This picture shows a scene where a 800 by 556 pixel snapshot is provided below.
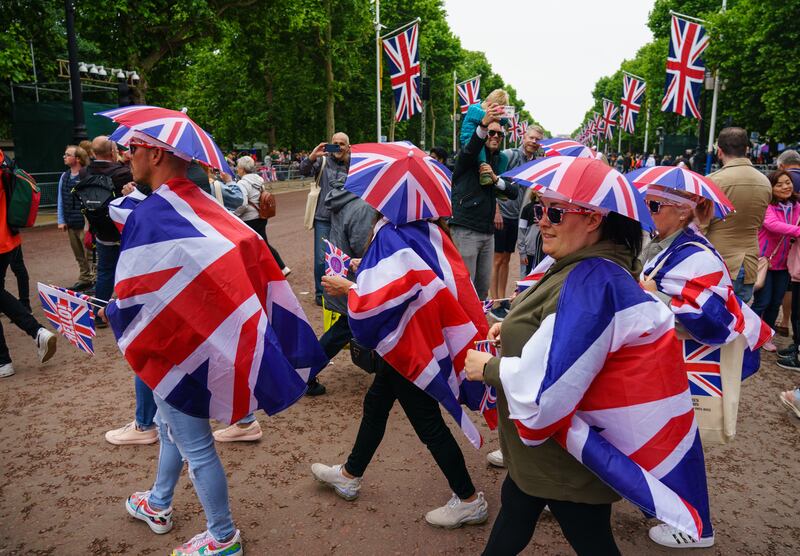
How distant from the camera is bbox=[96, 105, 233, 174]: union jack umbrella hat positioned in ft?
8.27

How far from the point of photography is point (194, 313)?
248 centimetres

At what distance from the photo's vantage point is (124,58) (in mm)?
20047

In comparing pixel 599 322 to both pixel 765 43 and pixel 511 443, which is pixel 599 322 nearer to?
pixel 511 443

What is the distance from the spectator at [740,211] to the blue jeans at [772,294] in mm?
1199

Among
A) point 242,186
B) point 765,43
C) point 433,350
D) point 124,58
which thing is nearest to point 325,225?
point 242,186

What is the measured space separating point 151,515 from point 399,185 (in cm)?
219

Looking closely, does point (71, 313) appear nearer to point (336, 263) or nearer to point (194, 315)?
point (194, 315)

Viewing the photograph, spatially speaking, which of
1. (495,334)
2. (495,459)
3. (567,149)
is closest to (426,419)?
(495,334)

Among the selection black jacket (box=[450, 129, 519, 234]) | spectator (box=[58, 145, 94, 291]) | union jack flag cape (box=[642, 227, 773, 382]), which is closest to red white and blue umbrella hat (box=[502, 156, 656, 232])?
union jack flag cape (box=[642, 227, 773, 382])

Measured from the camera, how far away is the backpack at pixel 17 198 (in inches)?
223

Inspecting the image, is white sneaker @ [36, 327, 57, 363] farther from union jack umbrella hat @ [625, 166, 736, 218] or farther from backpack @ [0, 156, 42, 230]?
union jack umbrella hat @ [625, 166, 736, 218]

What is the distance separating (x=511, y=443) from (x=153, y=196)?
71.2 inches

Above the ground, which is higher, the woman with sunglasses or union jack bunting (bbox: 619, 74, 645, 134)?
union jack bunting (bbox: 619, 74, 645, 134)

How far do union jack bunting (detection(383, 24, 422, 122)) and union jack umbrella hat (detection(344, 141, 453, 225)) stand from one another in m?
16.0
